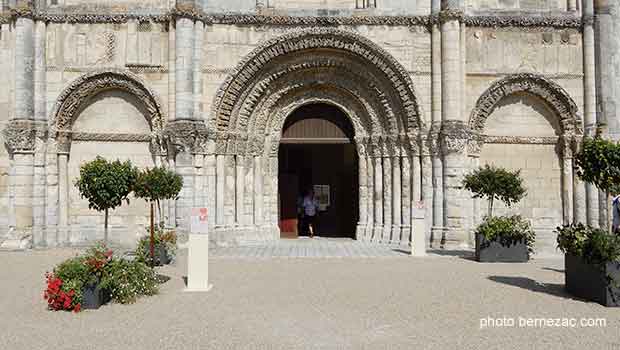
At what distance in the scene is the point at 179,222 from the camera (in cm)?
1360

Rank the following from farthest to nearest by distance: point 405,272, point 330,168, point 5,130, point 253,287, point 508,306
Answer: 1. point 330,168
2. point 5,130
3. point 405,272
4. point 253,287
5. point 508,306

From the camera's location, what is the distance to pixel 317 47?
1431 centimetres

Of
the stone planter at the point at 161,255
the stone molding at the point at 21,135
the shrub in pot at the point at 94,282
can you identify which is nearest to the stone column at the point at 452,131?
the stone planter at the point at 161,255

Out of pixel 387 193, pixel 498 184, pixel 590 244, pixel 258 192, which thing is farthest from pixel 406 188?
pixel 590 244

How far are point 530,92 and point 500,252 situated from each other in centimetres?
518

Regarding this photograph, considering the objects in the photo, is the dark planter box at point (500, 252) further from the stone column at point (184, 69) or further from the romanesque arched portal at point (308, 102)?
the stone column at point (184, 69)

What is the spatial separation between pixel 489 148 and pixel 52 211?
39.3 feet

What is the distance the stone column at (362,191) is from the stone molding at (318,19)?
3471 mm

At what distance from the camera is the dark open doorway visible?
51.6 feet

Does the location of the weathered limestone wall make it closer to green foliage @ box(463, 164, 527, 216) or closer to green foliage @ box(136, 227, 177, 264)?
green foliage @ box(136, 227, 177, 264)

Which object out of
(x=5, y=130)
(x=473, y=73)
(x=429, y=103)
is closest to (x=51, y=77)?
(x=5, y=130)

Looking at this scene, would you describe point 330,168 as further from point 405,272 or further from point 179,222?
point 405,272

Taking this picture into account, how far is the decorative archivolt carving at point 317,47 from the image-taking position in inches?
556

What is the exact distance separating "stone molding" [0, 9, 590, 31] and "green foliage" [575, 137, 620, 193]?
7.04 meters
